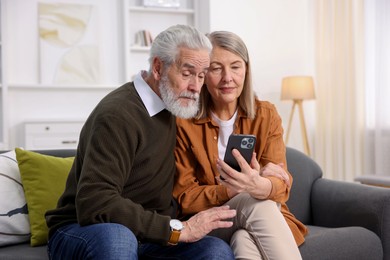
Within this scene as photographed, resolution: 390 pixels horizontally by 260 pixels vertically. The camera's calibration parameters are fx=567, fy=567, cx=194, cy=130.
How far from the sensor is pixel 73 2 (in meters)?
5.46

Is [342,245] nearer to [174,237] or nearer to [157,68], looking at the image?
[174,237]

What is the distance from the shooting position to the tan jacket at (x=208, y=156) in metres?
2.03

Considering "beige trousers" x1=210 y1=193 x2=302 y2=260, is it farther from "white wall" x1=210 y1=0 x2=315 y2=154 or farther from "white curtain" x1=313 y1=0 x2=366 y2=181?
"white wall" x1=210 y1=0 x2=315 y2=154

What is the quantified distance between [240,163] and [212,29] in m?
3.82

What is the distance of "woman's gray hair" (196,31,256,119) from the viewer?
2.14m

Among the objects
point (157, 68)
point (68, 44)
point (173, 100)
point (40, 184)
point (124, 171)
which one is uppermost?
point (68, 44)

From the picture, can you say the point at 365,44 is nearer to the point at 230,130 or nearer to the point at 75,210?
the point at 230,130

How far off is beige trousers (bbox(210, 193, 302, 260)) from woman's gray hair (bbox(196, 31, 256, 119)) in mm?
401

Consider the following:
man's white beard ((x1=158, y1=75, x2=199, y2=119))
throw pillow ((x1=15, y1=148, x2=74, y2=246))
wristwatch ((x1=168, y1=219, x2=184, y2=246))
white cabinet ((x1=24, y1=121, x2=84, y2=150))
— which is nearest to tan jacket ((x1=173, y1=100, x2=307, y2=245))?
man's white beard ((x1=158, y1=75, x2=199, y2=119))

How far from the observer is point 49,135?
205 inches

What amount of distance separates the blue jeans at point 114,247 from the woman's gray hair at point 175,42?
59cm

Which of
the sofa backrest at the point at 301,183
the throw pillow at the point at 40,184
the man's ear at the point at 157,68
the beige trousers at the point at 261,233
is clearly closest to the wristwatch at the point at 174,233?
the beige trousers at the point at 261,233

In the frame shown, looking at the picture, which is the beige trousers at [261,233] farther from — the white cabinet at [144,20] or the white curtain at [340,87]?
the white cabinet at [144,20]

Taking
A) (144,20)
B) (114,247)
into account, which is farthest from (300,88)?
(114,247)
